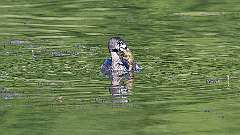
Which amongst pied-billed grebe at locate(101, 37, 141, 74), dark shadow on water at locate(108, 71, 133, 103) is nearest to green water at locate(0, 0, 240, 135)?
dark shadow on water at locate(108, 71, 133, 103)

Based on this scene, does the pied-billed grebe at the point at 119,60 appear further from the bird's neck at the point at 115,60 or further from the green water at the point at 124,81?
the green water at the point at 124,81

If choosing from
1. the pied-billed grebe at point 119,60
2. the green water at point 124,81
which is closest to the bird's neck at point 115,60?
the pied-billed grebe at point 119,60

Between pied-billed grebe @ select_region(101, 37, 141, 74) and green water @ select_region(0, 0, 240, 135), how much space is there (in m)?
0.24

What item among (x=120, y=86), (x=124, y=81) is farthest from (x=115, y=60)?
(x=120, y=86)

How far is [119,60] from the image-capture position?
1939 cm

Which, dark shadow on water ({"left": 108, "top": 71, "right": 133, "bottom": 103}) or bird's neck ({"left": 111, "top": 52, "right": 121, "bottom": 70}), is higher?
bird's neck ({"left": 111, "top": 52, "right": 121, "bottom": 70})

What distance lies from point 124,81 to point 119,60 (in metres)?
1.59

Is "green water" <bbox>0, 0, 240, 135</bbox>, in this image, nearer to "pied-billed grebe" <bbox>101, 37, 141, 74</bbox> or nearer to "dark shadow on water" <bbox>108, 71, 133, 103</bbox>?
"dark shadow on water" <bbox>108, 71, 133, 103</bbox>

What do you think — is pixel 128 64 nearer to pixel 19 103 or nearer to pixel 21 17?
pixel 19 103

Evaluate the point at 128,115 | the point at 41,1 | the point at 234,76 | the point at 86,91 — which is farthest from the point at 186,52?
the point at 41,1

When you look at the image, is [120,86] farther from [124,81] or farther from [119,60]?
[119,60]

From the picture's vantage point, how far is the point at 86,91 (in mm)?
16109

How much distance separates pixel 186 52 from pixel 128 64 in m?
1.80

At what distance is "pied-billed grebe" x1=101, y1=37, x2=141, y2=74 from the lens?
61.5 ft
